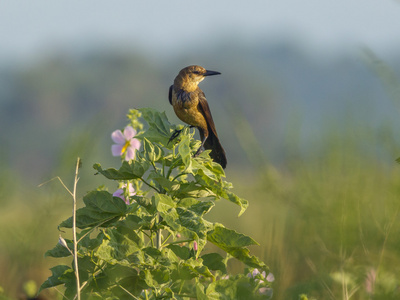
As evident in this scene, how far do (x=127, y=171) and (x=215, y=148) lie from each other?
1.26 meters

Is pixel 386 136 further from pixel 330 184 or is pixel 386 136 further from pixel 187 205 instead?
pixel 187 205

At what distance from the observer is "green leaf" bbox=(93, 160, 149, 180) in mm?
2371

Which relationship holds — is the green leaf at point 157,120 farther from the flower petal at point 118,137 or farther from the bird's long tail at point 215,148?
the bird's long tail at point 215,148

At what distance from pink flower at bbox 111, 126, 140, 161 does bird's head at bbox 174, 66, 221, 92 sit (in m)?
0.89

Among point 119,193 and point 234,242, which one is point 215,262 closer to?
point 234,242

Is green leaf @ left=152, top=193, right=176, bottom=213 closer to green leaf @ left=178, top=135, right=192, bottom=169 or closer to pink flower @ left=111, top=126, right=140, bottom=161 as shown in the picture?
green leaf @ left=178, top=135, right=192, bottom=169

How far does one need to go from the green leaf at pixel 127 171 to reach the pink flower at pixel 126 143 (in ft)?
2.84

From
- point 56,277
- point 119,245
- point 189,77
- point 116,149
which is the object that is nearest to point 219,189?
point 119,245

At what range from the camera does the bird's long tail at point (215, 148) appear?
3.46 metres

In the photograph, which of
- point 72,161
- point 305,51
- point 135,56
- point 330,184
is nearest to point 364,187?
point 330,184

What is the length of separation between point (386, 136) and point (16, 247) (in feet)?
3.61

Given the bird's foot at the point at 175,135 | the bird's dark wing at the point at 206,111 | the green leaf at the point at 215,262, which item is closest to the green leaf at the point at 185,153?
the bird's foot at the point at 175,135

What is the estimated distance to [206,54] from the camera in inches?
5128

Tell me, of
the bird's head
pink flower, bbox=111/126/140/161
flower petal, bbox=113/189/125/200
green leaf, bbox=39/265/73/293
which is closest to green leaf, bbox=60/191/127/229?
green leaf, bbox=39/265/73/293
